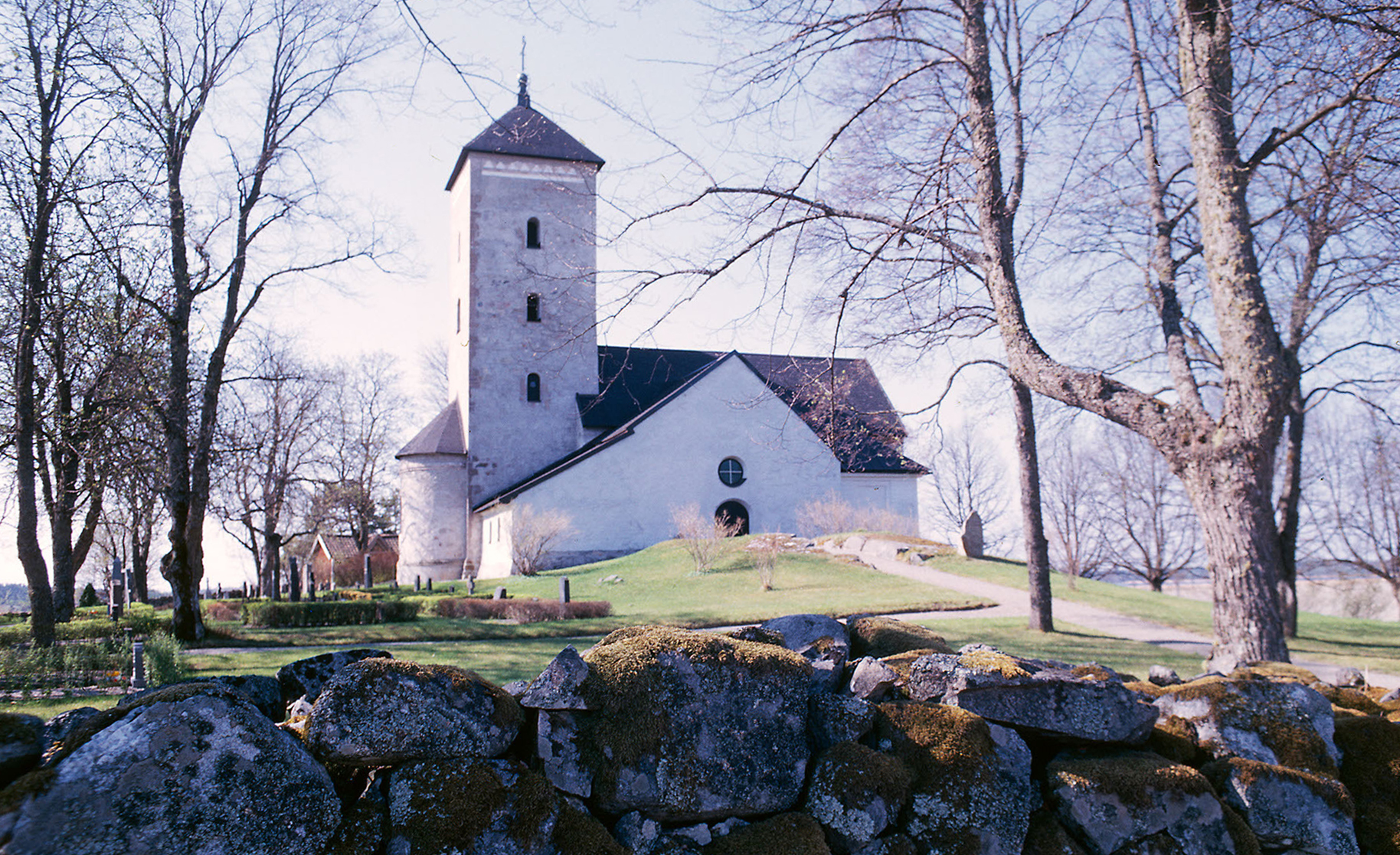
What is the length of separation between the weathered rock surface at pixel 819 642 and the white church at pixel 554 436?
88.7 feet

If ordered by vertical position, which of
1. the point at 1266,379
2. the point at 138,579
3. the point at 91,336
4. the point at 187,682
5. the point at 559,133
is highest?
the point at 559,133

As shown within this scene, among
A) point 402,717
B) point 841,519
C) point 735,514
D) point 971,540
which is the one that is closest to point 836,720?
point 402,717

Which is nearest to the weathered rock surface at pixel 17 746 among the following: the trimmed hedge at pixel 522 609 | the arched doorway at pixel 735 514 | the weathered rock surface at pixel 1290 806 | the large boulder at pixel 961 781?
the large boulder at pixel 961 781

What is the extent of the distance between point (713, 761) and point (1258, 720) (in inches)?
112

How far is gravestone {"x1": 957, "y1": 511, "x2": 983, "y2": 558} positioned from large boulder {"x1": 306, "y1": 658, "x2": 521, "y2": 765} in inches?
961

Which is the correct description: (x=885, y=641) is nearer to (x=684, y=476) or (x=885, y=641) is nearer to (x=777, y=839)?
(x=777, y=839)

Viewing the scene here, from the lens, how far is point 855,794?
3.60m

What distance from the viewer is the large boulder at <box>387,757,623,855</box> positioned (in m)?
3.03

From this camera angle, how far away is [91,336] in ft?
51.9

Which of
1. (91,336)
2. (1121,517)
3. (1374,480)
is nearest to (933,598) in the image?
(91,336)

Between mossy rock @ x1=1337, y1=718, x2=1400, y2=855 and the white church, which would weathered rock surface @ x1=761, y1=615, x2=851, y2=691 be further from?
the white church

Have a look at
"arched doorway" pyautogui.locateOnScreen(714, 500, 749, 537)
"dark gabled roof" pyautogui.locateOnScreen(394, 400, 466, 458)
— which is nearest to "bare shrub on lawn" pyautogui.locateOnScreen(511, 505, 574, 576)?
"arched doorway" pyautogui.locateOnScreen(714, 500, 749, 537)

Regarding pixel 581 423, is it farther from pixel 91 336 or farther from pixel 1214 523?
pixel 1214 523

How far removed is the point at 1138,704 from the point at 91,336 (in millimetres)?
17646
